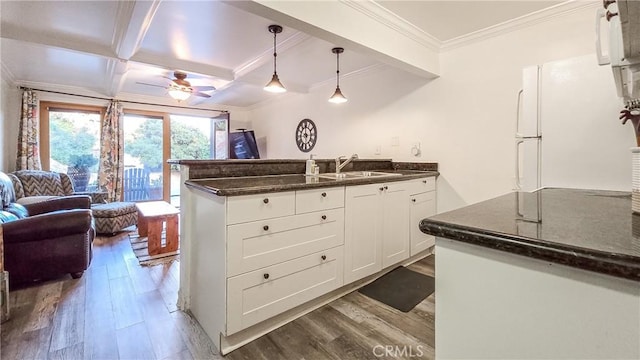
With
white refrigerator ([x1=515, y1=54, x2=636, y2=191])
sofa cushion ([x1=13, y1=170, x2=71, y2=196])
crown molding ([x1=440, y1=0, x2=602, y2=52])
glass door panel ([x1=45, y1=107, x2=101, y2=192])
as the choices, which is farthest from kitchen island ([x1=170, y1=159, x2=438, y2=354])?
glass door panel ([x1=45, y1=107, x2=101, y2=192])

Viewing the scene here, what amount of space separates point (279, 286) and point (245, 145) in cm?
445

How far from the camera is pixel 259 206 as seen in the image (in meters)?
1.67

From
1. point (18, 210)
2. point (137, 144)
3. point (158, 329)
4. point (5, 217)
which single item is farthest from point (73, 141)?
point (158, 329)

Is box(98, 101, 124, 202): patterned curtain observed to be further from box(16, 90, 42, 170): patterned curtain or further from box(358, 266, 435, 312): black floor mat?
box(358, 266, 435, 312): black floor mat

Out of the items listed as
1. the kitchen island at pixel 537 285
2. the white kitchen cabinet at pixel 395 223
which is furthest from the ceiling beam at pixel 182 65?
the kitchen island at pixel 537 285

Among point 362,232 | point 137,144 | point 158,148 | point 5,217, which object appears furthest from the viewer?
point 158,148

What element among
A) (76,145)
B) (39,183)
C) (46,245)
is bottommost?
(46,245)

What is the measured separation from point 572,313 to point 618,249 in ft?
0.52

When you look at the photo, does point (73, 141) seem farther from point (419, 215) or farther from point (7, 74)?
point (419, 215)

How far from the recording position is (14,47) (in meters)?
3.08

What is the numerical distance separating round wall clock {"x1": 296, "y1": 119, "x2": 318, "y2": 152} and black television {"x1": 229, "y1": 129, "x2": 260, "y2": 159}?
1.10 meters

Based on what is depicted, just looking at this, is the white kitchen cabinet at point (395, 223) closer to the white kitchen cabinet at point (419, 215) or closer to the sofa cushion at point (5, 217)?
the white kitchen cabinet at point (419, 215)

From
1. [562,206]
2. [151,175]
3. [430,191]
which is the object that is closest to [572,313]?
[562,206]

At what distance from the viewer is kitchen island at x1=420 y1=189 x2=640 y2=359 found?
521 mm
